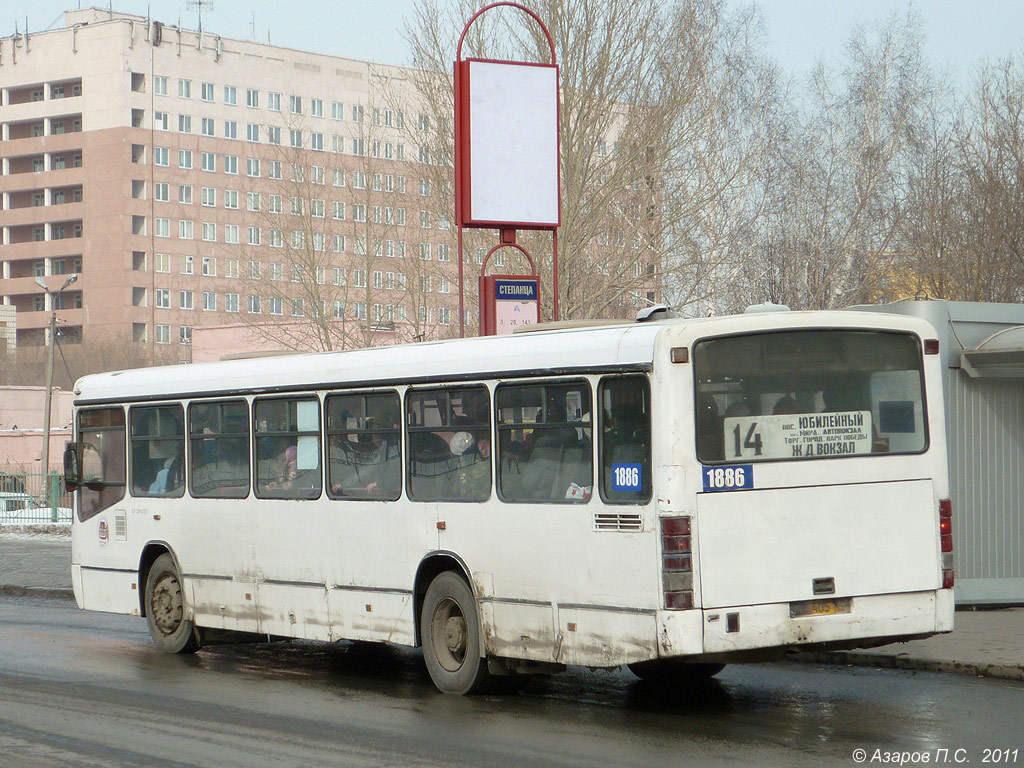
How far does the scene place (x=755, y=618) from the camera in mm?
9188

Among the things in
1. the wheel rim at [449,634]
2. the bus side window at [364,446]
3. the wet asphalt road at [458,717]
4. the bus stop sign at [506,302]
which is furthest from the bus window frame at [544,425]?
the bus stop sign at [506,302]

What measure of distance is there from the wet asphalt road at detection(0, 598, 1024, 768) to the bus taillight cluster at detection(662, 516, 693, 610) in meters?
0.79

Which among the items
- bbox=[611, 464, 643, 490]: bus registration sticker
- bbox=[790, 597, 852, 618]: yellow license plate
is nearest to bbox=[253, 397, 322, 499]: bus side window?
bbox=[611, 464, 643, 490]: bus registration sticker

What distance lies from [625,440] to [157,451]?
20.7 ft

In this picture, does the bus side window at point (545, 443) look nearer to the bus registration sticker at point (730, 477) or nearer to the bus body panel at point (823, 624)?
the bus registration sticker at point (730, 477)

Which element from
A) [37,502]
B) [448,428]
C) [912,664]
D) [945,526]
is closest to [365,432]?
[448,428]

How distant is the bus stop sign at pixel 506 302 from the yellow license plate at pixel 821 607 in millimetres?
8450

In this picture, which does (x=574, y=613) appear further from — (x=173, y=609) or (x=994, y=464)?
(x=994, y=464)

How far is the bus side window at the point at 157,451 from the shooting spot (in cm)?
1396

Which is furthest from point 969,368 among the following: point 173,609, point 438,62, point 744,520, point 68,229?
point 68,229

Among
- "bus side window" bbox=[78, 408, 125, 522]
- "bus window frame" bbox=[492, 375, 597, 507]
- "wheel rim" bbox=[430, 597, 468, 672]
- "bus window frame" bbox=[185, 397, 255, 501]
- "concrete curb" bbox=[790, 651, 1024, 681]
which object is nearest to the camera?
"bus window frame" bbox=[492, 375, 597, 507]

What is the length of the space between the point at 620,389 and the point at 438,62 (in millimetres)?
24517

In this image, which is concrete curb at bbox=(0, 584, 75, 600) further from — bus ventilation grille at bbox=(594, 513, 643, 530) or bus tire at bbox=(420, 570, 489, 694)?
bus ventilation grille at bbox=(594, 513, 643, 530)

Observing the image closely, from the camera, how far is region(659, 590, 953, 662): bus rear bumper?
9070 millimetres
